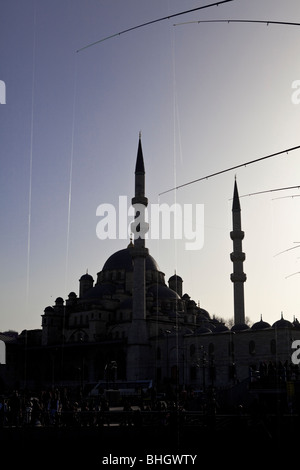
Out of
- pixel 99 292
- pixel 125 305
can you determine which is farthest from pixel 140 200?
pixel 99 292

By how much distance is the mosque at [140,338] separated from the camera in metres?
44.0

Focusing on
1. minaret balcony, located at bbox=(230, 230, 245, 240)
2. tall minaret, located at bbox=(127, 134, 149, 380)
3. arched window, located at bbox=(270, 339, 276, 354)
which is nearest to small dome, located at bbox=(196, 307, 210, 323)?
tall minaret, located at bbox=(127, 134, 149, 380)

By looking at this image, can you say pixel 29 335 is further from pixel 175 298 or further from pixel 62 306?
pixel 175 298

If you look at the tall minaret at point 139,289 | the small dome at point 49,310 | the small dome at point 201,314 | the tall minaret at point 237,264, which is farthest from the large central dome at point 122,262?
the tall minaret at point 237,264

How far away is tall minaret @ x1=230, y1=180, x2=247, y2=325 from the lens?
46.3m

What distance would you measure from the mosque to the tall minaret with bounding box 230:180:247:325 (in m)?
0.08

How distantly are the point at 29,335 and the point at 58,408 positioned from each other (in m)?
45.3

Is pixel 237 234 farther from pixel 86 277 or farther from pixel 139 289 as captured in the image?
pixel 86 277

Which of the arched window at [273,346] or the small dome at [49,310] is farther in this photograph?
the small dome at [49,310]

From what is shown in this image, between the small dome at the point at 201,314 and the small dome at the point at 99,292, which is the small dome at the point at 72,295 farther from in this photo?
the small dome at the point at 201,314

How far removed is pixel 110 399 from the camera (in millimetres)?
32281

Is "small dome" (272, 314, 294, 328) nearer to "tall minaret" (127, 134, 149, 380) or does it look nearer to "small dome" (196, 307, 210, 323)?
"tall minaret" (127, 134, 149, 380)

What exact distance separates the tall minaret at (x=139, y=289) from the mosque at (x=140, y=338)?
0.27 ft
